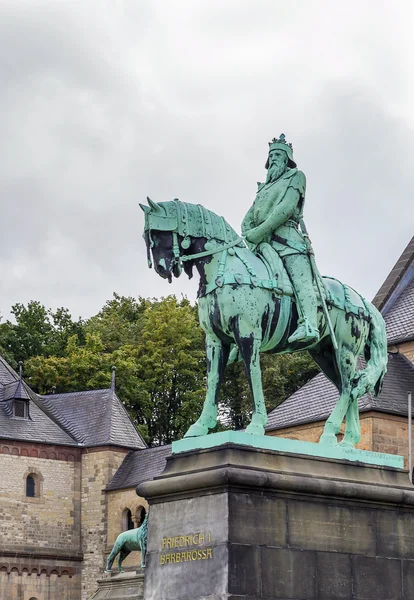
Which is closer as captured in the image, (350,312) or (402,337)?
(350,312)

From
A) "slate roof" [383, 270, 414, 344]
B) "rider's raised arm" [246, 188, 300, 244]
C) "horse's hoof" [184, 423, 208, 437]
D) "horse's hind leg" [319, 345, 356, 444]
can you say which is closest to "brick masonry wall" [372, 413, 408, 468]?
"slate roof" [383, 270, 414, 344]

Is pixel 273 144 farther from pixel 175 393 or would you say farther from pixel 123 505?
pixel 175 393

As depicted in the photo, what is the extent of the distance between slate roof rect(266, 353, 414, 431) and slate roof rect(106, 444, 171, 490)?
10.6 meters

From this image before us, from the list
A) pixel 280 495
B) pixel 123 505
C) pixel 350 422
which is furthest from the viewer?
pixel 123 505

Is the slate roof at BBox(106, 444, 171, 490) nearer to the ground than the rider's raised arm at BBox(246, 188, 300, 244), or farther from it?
farther from it

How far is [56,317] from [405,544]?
51827mm

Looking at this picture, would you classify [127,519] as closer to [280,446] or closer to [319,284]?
[319,284]

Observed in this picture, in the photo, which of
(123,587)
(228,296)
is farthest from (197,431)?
(123,587)

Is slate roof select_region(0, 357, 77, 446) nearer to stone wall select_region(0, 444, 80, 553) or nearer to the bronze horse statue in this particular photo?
stone wall select_region(0, 444, 80, 553)

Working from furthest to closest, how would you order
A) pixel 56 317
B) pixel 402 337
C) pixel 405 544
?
pixel 56 317
pixel 402 337
pixel 405 544

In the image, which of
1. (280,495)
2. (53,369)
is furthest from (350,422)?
(53,369)

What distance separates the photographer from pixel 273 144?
1425cm

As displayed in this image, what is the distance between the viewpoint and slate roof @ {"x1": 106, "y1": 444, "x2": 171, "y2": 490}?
158 ft

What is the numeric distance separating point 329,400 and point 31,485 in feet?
59.9
